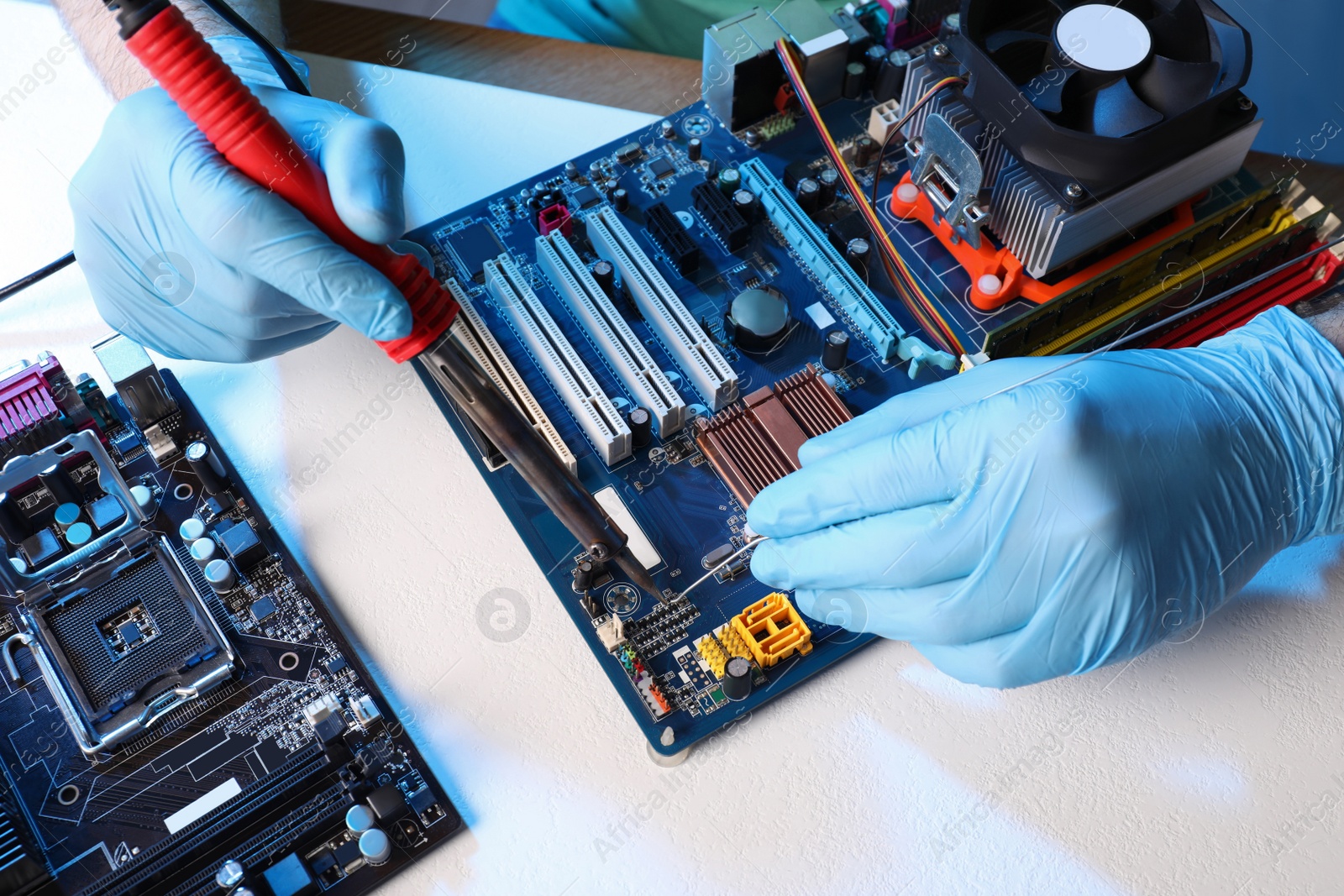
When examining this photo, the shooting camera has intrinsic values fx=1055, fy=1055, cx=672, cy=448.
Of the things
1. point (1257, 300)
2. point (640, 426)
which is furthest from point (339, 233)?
point (1257, 300)

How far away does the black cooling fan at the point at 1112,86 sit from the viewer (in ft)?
13.3

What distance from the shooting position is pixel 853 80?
5.29m

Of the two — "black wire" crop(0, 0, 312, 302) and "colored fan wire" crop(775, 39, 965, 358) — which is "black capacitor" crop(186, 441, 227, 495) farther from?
"colored fan wire" crop(775, 39, 965, 358)

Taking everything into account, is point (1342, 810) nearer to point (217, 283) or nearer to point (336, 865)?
point (336, 865)

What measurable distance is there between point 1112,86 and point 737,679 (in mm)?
2714

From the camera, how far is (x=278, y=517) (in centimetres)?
450

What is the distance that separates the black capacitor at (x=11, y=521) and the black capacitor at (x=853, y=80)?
165 inches

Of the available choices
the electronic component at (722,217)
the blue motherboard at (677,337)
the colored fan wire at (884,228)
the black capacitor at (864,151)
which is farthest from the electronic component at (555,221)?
the black capacitor at (864,151)

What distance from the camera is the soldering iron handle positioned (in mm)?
2869

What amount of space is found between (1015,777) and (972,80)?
2792 millimetres

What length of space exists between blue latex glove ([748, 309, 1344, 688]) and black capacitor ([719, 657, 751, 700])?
357 mm

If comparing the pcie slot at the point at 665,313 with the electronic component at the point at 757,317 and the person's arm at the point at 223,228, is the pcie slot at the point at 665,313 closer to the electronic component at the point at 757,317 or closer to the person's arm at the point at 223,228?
the electronic component at the point at 757,317

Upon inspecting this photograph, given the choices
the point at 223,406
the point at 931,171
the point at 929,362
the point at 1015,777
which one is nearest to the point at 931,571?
the point at 1015,777

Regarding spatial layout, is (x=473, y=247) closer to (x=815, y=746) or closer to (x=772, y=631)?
(x=772, y=631)
